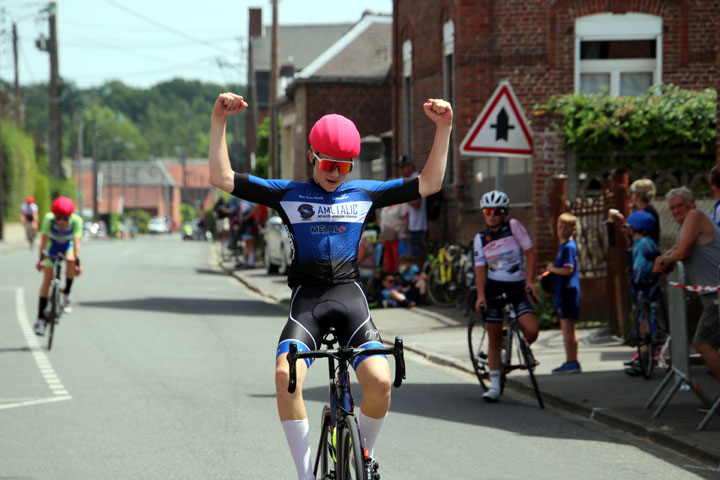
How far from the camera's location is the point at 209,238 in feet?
287

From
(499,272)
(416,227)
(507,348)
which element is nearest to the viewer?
(499,272)

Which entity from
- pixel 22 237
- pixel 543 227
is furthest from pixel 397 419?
pixel 22 237

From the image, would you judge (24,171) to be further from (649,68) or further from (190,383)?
(190,383)

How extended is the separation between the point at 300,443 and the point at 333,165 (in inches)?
50.9

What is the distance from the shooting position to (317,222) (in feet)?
18.0

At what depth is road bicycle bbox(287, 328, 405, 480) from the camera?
4.85 m

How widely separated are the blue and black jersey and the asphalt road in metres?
2.15

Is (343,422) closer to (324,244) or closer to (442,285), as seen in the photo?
(324,244)

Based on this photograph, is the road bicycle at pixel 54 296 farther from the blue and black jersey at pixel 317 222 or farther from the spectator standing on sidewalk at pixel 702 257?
the blue and black jersey at pixel 317 222

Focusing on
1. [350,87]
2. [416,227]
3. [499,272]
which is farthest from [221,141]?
[350,87]

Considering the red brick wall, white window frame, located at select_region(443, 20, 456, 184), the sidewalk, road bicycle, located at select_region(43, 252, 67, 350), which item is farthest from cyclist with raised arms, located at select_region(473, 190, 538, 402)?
the red brick wall

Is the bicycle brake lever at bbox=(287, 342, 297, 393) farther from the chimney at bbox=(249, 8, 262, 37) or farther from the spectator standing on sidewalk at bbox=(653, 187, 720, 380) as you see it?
the chimney at bbox=(249, 8, 262, 37)

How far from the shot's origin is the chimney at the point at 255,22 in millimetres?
76938

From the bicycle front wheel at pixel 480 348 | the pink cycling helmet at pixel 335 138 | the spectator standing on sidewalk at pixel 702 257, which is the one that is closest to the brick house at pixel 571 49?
the bicycle front wheel at pixel 480 348
